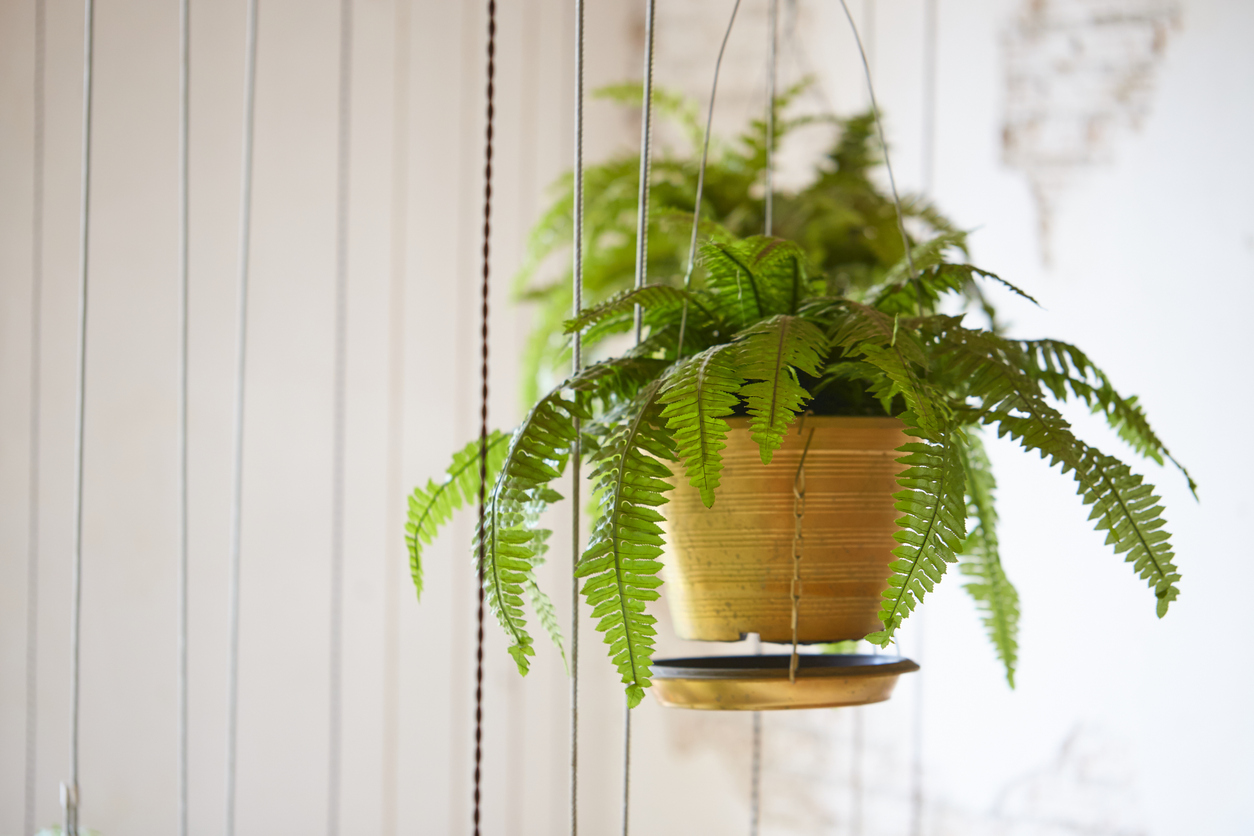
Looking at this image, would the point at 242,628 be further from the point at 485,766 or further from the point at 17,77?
the point at 17,77

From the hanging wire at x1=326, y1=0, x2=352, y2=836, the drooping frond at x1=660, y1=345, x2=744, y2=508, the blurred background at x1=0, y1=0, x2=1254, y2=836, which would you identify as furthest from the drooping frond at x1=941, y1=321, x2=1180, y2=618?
the hanging wire at x1=326, y1=0, x2=352, y2=836

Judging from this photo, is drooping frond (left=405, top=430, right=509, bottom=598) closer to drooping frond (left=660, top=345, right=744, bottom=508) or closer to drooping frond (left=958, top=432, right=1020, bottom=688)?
drooping frond (left=660, top=345, right=744, bottom=508)

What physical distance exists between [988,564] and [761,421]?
425 mm

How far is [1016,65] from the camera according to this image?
6.36ft

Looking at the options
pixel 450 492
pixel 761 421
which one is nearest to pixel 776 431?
pixel 761 421

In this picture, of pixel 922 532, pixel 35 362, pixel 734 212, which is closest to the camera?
pixel 922 532

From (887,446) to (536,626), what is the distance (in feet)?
5.75

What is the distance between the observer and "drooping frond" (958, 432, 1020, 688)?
3.24 ft

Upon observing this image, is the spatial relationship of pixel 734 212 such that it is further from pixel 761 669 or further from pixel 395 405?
pixel 395 405

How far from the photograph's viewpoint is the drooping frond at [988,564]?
3.24 ft

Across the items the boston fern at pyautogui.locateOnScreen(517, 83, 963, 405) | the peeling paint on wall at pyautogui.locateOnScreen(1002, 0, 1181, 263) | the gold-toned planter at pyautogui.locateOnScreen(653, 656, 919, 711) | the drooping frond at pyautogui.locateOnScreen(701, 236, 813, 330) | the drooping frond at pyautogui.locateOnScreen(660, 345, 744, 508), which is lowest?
the gold-toned planter at pyautogui.locateOnScreen(653, 656, 919, 711)

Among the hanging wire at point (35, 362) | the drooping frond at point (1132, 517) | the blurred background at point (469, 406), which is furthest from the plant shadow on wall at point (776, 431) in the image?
the hanging wire at point (35, 362)

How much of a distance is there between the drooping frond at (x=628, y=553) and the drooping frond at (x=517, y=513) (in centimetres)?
5

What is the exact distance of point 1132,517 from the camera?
30.5 inches
